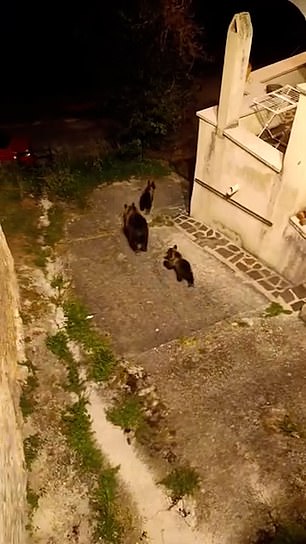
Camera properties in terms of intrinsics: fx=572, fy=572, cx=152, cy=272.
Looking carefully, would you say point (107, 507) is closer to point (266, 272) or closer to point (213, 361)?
point (213, 361)

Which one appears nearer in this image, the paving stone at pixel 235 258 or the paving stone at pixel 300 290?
the paving stone at pixel 300 290

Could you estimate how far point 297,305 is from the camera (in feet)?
28.9

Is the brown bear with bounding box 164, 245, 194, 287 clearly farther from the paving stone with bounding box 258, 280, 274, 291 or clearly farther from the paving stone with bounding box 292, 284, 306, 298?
the paving stone with bounding box 292, 284, 306, 298

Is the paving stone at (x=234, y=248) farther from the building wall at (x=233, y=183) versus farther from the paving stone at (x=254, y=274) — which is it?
the paving stone at (x=254, y=274)

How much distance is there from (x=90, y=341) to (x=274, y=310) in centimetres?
285

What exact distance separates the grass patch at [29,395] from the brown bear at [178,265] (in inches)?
110

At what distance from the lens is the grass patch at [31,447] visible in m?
6.76

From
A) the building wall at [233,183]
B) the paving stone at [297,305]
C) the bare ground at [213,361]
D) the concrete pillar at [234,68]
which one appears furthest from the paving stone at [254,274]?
the concrete pillar at [234,68]

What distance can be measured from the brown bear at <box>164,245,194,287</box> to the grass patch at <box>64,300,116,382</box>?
1629mm

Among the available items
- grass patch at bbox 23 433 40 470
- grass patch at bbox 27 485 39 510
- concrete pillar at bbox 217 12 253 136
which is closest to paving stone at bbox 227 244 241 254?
concrete pillar at bbox 217 12 253 136

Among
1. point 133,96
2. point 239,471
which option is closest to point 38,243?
point 133,96

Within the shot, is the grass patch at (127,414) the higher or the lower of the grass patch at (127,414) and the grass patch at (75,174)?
the lower

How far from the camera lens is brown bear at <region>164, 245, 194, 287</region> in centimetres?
907

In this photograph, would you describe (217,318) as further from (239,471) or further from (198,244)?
(239,471)
